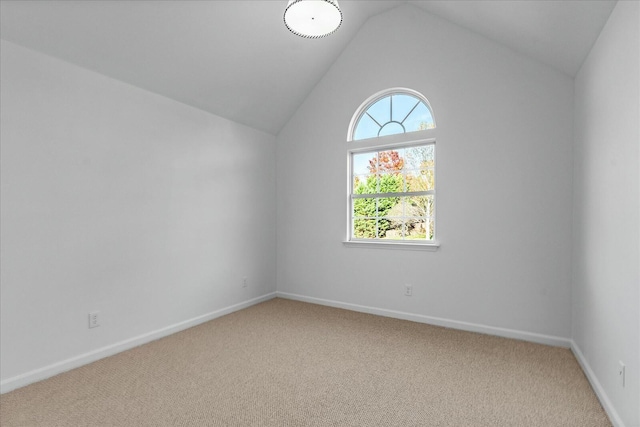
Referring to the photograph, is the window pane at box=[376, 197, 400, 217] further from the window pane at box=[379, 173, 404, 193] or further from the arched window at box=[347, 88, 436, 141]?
the arched window at box=[347, 88, 436, 141]

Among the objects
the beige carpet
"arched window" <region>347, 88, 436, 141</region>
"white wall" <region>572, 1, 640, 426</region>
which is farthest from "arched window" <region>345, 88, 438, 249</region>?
"white wall" <region>572, 1, 640, 426</region>

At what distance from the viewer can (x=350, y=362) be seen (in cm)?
253

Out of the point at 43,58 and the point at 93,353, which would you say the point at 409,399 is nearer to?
the point at 93,353

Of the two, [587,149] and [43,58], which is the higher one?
[43,58]

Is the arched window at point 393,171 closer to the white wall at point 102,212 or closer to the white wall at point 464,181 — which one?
the white wall at point 464,181

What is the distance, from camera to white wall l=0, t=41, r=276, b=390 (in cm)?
221

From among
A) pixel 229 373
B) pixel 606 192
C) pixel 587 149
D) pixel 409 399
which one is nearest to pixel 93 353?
pixel 229 373

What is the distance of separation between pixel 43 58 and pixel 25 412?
226 cm

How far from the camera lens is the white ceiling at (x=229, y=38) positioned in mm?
2180

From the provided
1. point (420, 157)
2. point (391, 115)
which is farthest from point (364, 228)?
point (391, 115)

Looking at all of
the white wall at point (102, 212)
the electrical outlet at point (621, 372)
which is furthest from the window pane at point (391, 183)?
the electrical outlet at point (621, 372)

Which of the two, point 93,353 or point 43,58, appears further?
point 93,353

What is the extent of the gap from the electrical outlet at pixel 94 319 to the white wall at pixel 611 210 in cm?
333

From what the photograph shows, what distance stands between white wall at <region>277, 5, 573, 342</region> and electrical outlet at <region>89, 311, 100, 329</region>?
2.29 m
